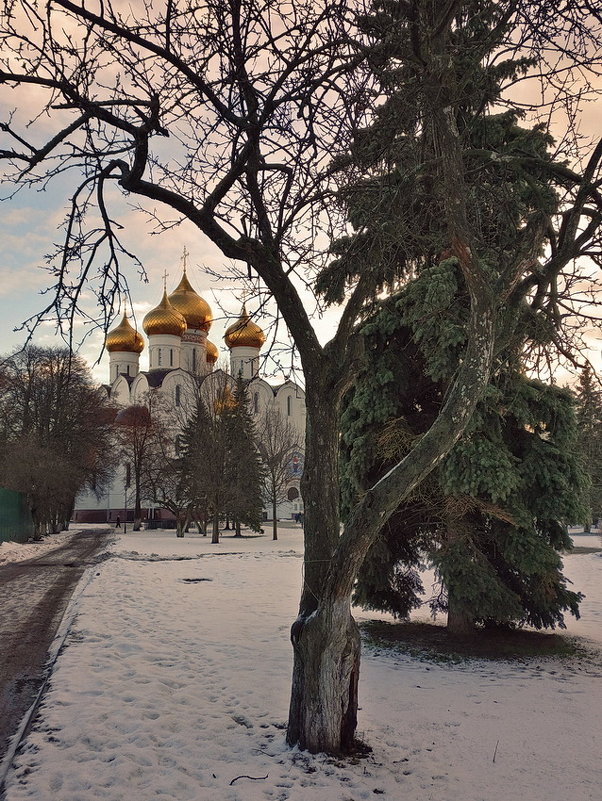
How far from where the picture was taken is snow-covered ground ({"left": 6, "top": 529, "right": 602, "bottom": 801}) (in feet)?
13.9

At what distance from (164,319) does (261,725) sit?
55463mm

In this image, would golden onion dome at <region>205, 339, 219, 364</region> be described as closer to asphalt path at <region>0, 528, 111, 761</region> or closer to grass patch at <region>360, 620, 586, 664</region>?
asphalt path at <region>0, 528, 111, 761</region>

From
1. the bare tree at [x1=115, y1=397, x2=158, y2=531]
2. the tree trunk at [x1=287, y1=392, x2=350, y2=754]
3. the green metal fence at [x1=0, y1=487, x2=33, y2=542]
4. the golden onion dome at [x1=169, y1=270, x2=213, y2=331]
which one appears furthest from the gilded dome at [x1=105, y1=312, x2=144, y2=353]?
the tree trunk at [x1=287, y1=392, x2=350, y2=754]

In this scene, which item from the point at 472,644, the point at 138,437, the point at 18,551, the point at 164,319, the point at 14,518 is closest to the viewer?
the point at 472,644

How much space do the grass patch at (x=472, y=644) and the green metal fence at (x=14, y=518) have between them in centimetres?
1774

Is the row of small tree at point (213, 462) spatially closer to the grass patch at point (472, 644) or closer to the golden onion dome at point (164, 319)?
the golden onion dome at point (164, 319)

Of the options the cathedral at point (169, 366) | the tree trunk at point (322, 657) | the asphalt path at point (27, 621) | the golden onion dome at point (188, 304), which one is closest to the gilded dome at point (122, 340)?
the cathedral at point (169, 366)

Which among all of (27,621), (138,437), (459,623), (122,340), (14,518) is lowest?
(27,621)

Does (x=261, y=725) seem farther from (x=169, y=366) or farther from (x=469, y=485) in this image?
(x=169, y=366)

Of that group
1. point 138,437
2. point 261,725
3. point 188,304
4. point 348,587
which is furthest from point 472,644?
point 188,304

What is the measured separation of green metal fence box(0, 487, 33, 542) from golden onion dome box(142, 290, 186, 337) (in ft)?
109

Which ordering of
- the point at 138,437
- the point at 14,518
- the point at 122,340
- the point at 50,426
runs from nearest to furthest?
the point at 14,518, the point at 50,426, the point at 138,437, the point at 122,340

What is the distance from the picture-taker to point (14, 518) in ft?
80.3

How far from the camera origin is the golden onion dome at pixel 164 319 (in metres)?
58.3
